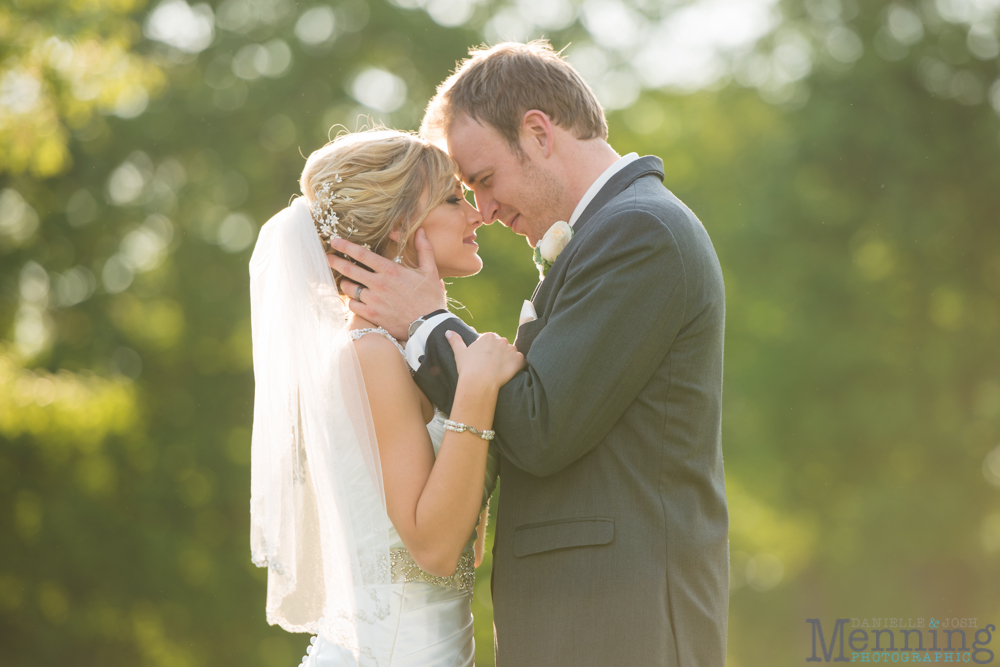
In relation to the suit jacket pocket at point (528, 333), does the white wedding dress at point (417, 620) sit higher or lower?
lower

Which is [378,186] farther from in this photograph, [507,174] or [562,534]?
[562,534]

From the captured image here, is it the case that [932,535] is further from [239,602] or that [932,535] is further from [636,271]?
[636,271]

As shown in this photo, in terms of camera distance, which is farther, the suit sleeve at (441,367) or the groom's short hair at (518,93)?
the groom's short hair at (518,93)

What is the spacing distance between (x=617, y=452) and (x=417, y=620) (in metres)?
0.91

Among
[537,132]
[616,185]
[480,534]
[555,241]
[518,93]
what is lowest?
[480,534]

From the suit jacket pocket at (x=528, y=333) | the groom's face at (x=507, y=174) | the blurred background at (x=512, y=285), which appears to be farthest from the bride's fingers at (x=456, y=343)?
the blurred background at (x=512, y=285)

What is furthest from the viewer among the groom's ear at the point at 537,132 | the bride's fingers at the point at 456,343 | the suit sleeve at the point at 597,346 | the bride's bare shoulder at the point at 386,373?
the groom's ear at the point at 537,132

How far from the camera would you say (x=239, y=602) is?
13.7 meters

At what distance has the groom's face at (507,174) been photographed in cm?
307

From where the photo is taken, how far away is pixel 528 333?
2748mm

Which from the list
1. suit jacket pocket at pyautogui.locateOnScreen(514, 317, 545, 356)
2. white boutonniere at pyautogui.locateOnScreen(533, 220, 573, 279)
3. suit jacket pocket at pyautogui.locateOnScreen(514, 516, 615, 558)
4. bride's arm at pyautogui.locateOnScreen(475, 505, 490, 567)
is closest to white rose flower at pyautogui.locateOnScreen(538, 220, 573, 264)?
white boutonniere at pyautogui.locateOnScreen(533, 220, 573, 279)

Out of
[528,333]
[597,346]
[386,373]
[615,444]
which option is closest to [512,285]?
[386,373]

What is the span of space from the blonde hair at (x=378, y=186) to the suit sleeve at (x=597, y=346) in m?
0.79

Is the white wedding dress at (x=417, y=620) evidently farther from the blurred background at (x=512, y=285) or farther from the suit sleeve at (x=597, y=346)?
the blurred background at (x=512, y=285)
